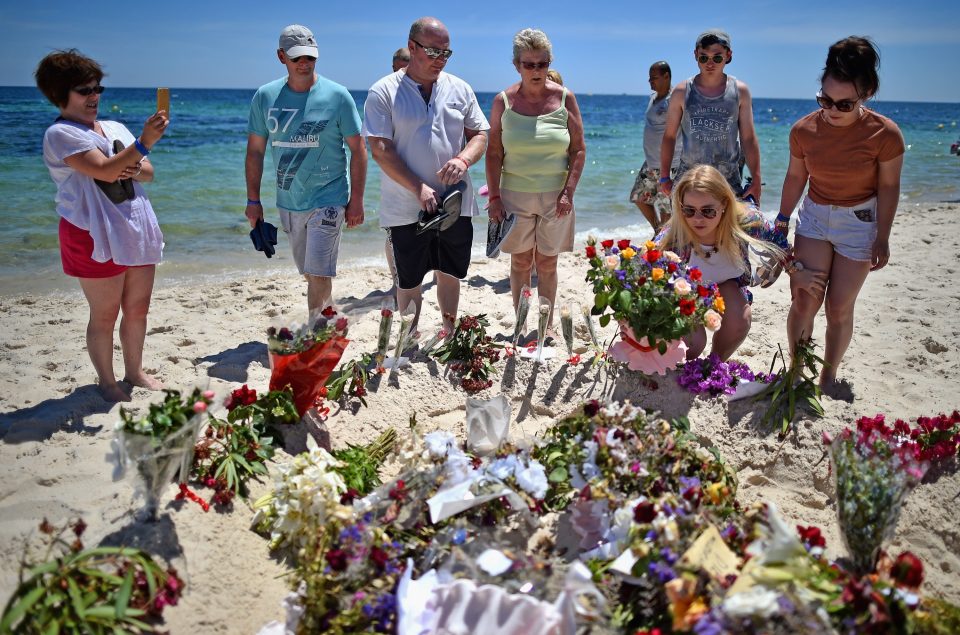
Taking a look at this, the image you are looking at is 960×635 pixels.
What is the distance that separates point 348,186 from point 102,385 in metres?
1.98

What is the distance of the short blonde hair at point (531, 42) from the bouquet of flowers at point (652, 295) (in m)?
1.39

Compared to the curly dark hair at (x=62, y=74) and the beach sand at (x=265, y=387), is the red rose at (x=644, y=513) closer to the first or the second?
the beach sand at (x=265, y=387)

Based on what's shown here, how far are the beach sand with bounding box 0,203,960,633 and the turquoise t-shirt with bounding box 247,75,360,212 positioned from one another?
854 mm

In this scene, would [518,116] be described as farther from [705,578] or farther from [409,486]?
[705,578]

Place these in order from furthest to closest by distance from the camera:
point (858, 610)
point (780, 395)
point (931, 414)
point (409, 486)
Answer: point (931, 414) → point (780, 395) → point (409, 486) → point (858, 610)

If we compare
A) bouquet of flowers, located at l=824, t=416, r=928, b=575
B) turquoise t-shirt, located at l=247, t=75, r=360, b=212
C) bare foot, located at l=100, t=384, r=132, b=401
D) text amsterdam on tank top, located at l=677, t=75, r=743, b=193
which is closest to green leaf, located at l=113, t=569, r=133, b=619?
bare foot, located at l=100, t=384, r=132, b=401

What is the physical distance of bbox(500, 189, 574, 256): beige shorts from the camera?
4656mm

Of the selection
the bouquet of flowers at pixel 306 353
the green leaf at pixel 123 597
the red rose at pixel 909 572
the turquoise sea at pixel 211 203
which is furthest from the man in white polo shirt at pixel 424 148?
the turquoise sea at pixel 211 203

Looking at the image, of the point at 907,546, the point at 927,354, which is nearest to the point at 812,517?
the point at 907,546

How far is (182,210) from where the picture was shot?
417 inches

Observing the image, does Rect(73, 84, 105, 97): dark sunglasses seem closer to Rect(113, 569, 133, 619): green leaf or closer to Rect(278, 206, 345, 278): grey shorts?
Rect(278, 206, 345, 278): grey shorts

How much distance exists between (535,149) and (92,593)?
3.41 meters

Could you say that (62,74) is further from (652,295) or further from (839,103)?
(839,103)

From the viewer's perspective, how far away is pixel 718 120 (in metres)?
4.60
